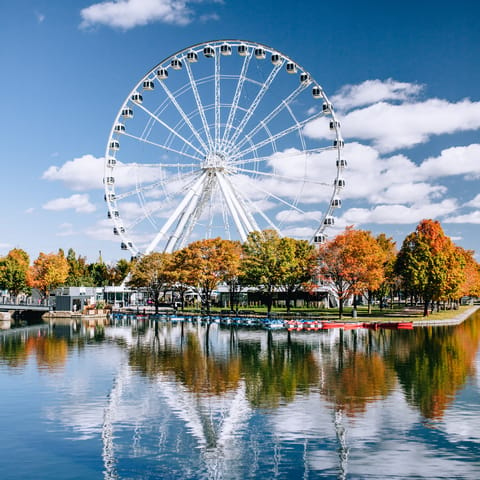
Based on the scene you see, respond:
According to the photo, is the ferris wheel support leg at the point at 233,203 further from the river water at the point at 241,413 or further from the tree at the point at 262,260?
the river water at the point at 241,413

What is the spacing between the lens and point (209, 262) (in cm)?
8375

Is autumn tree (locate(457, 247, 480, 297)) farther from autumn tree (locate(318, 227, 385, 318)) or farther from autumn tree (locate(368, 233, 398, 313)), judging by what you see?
autumn tree (locate(318, 227, 385, 318))

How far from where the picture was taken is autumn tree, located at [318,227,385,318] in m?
73.9

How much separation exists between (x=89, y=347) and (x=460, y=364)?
28.7 m

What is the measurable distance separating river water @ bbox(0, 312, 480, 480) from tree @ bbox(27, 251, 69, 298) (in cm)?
6739

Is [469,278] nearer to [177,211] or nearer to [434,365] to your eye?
[177,211]

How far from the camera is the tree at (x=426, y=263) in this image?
80375mm

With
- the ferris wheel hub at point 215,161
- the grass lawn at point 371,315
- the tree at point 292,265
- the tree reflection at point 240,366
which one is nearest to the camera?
the tree reflection at point 240,366

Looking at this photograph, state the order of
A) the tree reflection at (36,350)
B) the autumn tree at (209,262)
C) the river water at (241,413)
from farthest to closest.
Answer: the autumn tree at (209,262) → the tree reflection at (36,350) → the river water at (241,413)

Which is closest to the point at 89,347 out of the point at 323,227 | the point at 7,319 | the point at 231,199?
the point at 231,199

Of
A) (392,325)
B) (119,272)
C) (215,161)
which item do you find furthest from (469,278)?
(119,272)

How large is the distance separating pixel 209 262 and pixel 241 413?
58192mm

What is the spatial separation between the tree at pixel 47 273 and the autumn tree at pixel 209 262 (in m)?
37.9

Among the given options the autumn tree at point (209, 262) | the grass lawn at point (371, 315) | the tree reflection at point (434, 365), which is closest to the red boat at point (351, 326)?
the grass lawn at point (371, 315)
